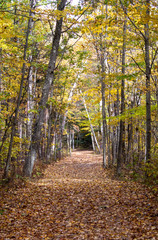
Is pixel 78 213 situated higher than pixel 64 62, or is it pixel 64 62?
pixel 64 62

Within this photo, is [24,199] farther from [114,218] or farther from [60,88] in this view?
[60,88]

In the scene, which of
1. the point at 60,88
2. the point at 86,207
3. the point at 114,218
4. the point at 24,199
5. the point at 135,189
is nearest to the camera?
the point at 114,218

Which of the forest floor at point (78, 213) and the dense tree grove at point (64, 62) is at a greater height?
the dense tree grove at point (64, 62)

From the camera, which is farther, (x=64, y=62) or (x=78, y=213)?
(x=64, y=62)

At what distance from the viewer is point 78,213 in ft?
21.4

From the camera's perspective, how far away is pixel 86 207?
6930 millimetres

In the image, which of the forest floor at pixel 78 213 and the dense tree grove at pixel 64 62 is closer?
the forest floor at pixel 78 213

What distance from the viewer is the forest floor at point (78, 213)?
508cm

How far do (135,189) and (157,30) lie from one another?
6.51 metres

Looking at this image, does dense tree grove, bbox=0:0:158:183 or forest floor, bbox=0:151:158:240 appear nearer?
forest floor, bbox=0:151:158:240

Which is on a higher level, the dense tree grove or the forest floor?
the dense tree grove

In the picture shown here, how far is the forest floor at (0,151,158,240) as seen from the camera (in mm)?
5082

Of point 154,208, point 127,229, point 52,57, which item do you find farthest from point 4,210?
point 52,57

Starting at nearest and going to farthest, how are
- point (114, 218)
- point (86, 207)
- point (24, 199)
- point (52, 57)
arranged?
1. point (114, 218)
2. point (86, 207)
3. point (24, 199)
4. point (52, 57)
